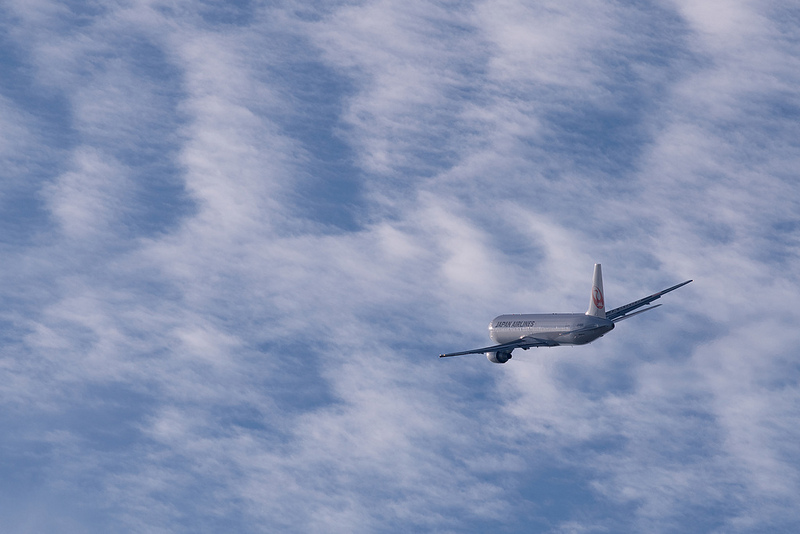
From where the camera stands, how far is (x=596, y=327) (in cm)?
19988
